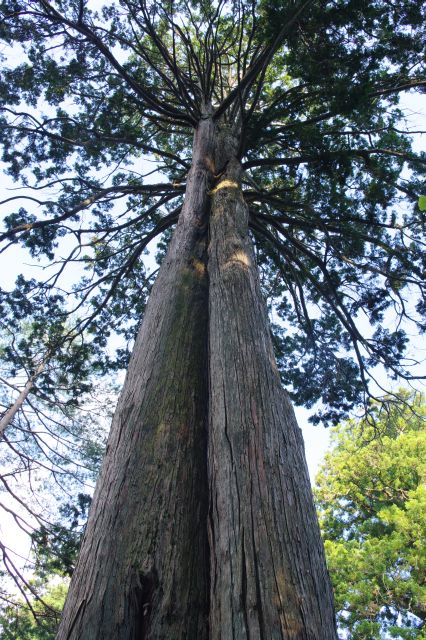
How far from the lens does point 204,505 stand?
1.81 m

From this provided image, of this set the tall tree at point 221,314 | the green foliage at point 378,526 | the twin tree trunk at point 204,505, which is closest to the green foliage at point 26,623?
the tall tree at point 221,314

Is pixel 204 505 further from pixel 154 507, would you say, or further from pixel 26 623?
pixel 26 623

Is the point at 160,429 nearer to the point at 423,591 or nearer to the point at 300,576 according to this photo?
the point at 300,576

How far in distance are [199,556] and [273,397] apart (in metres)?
0.68

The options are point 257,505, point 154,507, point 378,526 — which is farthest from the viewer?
point 378,526

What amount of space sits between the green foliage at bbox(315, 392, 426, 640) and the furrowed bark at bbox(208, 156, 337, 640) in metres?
4.14

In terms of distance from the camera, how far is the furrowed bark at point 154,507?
4.66 feet

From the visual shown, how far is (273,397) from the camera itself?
→ 1955mm

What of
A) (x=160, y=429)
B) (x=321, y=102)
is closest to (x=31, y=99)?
(x=321, y=102)

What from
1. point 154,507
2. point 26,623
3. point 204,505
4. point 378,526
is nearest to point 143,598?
point 154,507

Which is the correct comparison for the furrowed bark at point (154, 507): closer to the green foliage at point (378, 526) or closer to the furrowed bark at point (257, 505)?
the furrowed bark at point (257, 505)

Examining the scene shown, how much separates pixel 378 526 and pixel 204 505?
1069 centimetres

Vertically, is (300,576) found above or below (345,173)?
below

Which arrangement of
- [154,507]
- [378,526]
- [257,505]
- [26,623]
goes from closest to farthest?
[257,505], [154,507], [26,623], [378,526]
